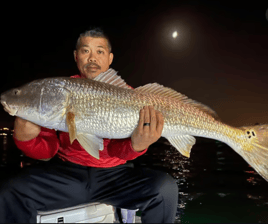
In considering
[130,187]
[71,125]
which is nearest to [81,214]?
[130,187]

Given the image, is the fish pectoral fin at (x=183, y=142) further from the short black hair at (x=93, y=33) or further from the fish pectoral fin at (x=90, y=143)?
the short black hair at (x=93, y=33)

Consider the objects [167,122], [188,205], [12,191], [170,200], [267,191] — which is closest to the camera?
[12,191]

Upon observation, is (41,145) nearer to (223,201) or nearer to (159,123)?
(159,123)

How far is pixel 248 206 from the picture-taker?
5266mm

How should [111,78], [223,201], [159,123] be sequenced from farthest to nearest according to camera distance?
[223,201]
[111,78]
[159,123]

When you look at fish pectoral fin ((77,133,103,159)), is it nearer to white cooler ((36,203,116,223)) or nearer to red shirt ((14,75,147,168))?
red shirt ((14,75,147,168))

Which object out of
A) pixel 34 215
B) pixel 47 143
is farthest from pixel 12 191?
pixel 47 143

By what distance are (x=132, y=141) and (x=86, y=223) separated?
3.37 ft

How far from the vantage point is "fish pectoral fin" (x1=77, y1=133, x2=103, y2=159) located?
2248mm

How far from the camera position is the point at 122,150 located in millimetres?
2543

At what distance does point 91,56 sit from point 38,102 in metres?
1.10

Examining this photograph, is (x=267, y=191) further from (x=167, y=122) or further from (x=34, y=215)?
(x=34, y=215)

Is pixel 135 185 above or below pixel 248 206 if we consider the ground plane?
above

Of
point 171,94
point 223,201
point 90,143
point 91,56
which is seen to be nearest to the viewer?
point 90,143
